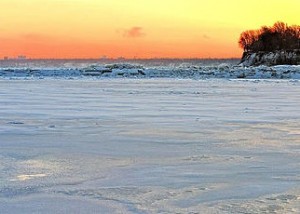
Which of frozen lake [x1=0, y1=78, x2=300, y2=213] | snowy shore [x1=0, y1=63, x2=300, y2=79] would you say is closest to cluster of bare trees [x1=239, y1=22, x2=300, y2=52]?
snowy shore [x1=0, y1=63, x2=300, y2=79]

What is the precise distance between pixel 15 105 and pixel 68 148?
5027 mm

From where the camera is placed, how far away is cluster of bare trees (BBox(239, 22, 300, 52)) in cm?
6644

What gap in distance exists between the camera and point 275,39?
67750 millimetres

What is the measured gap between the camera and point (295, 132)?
566 centimetres

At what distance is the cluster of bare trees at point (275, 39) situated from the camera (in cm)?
6644

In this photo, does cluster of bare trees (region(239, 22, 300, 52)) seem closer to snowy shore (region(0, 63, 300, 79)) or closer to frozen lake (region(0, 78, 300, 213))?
snowy shore (region(0, 63, 300, 79))

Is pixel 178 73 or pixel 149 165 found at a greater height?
pixel 178 73

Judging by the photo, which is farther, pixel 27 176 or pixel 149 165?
pixel 149 165

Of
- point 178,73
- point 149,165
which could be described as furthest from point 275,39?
point 149,165

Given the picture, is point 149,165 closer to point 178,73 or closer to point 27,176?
point 27,176

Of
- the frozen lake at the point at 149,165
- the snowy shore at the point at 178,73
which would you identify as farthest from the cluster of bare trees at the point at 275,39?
the frozen lake at the point at 149,165

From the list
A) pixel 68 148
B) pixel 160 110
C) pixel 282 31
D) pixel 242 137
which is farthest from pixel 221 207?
pixel 282 31

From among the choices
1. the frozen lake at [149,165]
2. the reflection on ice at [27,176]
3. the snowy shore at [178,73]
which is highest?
the snowy shore at [178,73]

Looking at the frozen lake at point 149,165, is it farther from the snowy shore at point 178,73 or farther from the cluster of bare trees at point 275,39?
the cluster of bare trees at point 275,39
